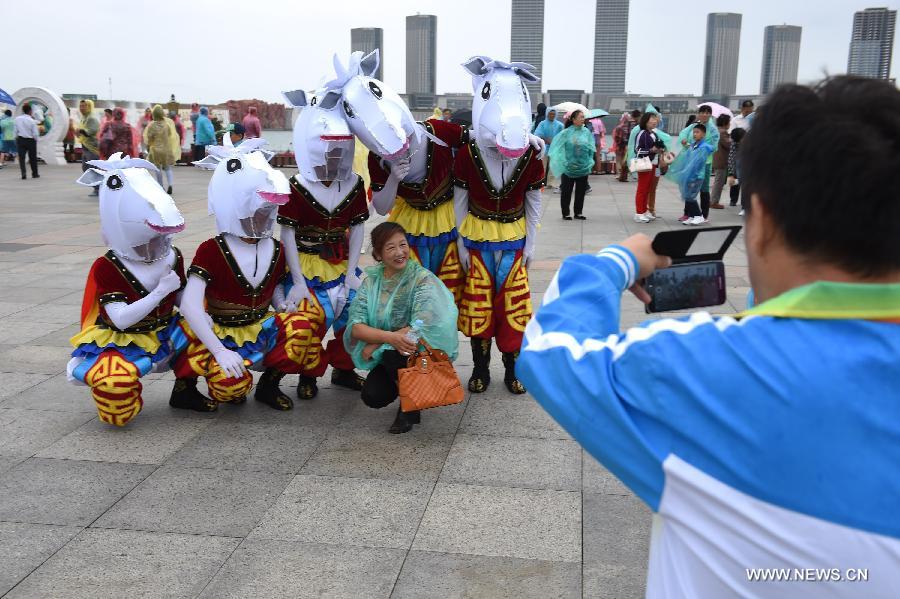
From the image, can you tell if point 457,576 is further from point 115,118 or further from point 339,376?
point 115,118

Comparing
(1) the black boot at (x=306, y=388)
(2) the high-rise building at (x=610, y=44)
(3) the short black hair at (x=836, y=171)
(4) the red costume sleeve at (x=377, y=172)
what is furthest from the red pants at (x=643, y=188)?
(2) the high-rise building at (x=610, y=44)

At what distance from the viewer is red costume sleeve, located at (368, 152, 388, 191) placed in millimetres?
4949

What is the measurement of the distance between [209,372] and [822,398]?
4.00m

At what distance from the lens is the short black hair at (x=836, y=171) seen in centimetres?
101

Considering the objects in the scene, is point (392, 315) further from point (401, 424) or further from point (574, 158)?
point (574, 158)

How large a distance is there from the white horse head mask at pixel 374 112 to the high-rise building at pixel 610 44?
472 ft

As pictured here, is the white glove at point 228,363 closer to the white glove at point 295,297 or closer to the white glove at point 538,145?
the white glove at point 295,297

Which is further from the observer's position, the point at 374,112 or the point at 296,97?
the point at 296,97

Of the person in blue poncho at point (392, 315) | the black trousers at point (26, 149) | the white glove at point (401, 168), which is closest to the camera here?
the person in blue poncho at point (392, 315)

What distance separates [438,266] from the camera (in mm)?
5223

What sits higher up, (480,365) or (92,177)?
(92,177)

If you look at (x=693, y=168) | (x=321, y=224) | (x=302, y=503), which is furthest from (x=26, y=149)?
(x=302, y=503)

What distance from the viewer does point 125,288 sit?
4.48 metres

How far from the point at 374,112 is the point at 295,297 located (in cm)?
118
